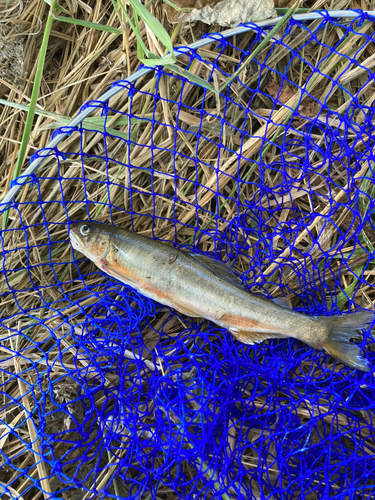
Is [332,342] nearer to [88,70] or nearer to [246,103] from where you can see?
[246,103]

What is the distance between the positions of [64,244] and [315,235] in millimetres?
1844

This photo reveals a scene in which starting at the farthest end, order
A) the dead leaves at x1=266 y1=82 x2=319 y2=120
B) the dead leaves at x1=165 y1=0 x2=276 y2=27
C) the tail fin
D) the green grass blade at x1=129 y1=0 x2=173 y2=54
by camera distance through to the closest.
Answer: the dead leaves at x1=266 y1=82 x2=319 y2=120 → the dead leaves at x1=165 y1=0 x2=276 y2=27 → the tail fin → the green grass blade at x1=129 y1=0 x2=173 y2=54

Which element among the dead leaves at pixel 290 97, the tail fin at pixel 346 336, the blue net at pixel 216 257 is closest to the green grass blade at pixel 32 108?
the blue net at pixel 216 257

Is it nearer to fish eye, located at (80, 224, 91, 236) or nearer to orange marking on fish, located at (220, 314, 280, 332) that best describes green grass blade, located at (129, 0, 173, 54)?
fish eye, located at (80, 224, 91, 236)

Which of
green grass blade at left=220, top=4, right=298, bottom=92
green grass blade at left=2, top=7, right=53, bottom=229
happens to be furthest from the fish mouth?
green grass blade at left=220, top=4, right=298, bottom=92

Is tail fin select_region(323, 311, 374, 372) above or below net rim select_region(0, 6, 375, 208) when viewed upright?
below

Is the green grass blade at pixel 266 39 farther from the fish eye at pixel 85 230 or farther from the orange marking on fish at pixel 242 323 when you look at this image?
the orange marking on fish at pixel 242 323

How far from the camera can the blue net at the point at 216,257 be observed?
2.43 metres

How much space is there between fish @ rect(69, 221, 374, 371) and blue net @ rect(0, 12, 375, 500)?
0.19 m

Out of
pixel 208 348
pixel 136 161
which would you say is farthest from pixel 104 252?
pixel 208 348

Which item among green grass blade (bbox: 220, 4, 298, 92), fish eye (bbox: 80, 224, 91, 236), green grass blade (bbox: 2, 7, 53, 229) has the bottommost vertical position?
fish eye (bbox: 80, 224, 91, 236)

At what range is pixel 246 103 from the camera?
2.80 m

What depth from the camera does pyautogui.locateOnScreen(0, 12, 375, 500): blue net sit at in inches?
95.7

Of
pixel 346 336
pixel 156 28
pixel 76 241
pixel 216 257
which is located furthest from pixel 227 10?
pixel 346 336
